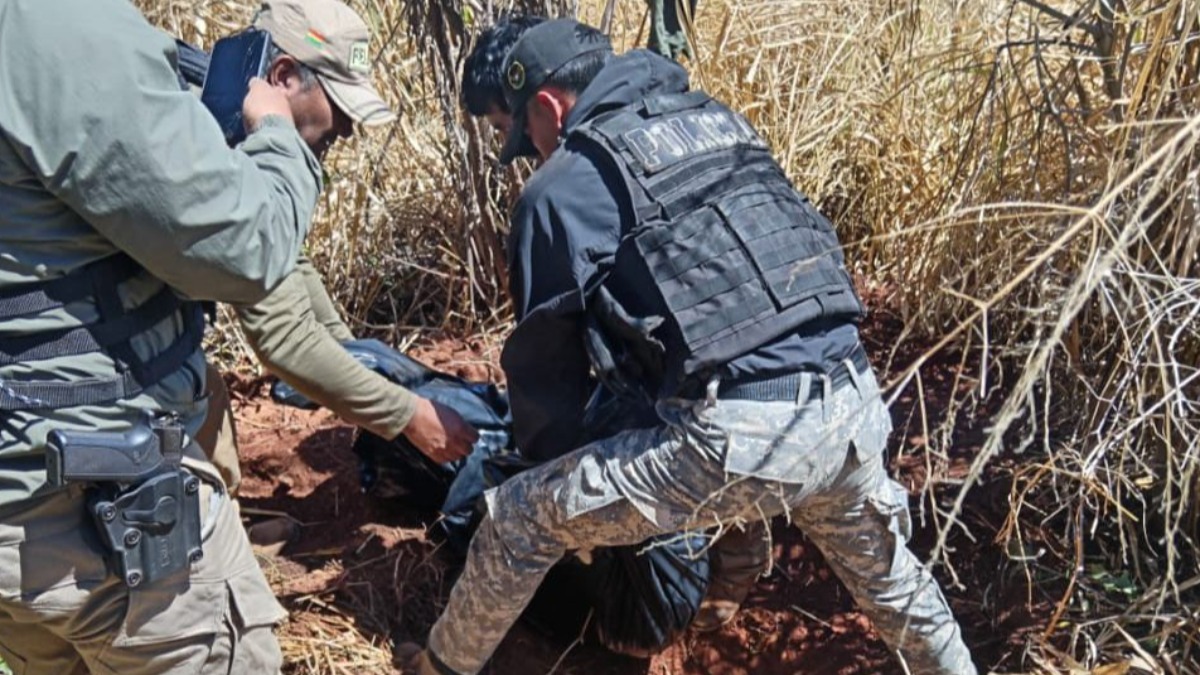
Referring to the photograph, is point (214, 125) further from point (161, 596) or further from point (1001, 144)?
point (1001, 144)

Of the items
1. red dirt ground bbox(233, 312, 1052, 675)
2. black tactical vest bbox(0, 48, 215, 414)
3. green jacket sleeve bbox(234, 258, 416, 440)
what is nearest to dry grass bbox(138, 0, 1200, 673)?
red dirt ground bbox(233, 312, 1052, 675)

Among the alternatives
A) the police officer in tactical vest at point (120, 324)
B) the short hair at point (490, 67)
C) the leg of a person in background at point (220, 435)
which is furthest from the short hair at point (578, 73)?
the leg of a person in background at point (220, 435)

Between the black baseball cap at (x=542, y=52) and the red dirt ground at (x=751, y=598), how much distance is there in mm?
1370

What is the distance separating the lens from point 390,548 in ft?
12.4

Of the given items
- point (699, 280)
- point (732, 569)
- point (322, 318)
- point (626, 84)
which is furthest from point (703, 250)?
point (322, 318)

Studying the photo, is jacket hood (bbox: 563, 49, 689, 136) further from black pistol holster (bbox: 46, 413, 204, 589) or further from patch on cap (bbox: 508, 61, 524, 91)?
black pistol holster (bbox: 46, 413, 204, 589)

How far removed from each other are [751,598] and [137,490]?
6.33 feet

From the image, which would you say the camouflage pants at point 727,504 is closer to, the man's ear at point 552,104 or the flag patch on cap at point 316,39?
the man's ear at point 552,104

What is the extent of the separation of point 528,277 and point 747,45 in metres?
2.58

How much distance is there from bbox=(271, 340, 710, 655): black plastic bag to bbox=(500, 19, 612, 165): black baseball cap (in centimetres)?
76

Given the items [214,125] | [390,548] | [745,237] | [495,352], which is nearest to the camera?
[214,125]

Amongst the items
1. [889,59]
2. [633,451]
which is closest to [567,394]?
[633,451]

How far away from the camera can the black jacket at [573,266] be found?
107 inches

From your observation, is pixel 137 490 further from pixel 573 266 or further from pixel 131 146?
pixel 573 266
